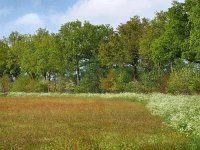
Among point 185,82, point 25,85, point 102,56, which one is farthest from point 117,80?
point 185,82

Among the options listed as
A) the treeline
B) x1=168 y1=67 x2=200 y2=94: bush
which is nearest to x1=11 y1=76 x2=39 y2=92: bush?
the treeline

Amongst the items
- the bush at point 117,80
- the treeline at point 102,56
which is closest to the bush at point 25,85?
the treeline at point 102,56

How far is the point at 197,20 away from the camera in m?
48.9

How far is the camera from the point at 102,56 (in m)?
89.9

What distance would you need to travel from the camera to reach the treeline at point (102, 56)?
59.5m

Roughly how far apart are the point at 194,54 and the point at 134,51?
30477 mm

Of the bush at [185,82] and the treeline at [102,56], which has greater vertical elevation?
the treeline at [102,56]

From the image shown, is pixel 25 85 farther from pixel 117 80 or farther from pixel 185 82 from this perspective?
pixel 185 82

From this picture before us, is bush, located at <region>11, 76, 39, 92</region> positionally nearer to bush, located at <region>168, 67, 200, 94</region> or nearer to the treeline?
the treeline

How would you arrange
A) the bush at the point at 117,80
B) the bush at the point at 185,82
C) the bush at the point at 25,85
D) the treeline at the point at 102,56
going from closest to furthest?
the bush at the point at 185,82 < the treeline at the point at 102,56 < the bush at the point at 117,80 < the bush at the point at 25,85

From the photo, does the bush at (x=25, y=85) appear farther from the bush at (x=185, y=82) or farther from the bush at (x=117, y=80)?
the bush at (x=185, y=82)

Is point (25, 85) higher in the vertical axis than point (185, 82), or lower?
higher

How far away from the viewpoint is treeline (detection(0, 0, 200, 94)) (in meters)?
59.5

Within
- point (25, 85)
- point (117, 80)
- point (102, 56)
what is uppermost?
point (102, 56)
